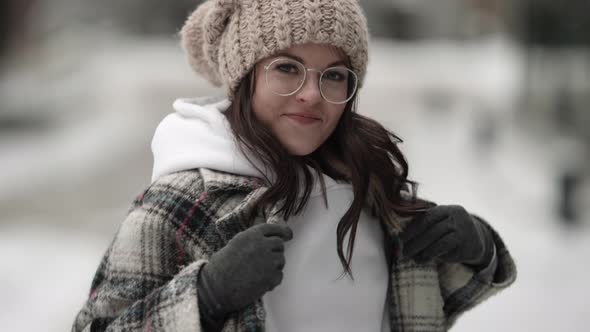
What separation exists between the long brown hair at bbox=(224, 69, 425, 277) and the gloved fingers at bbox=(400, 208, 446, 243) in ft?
0.09

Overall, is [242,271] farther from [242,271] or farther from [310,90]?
[310,90]

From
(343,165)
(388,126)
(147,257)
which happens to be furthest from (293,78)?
(388,126)

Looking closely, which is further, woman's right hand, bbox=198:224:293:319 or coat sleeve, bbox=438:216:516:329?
coat sleeve, bbox=438:216:516:329

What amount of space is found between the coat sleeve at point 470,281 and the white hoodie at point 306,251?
192 mm

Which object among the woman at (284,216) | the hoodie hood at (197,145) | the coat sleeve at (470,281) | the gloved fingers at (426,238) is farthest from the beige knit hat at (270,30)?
the coat sleeve at (470,281)

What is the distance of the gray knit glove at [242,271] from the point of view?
1295 mm

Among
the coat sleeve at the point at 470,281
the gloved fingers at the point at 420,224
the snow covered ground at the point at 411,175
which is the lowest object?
the snow covered ground at the point at 411,175

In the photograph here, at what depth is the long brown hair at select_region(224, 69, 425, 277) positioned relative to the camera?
1506mm

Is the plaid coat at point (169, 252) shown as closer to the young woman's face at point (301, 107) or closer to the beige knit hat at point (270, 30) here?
the young woman's face at point (301, 107)

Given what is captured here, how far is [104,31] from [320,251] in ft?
71.2

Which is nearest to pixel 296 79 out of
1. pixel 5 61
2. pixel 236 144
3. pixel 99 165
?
pixel 236 144

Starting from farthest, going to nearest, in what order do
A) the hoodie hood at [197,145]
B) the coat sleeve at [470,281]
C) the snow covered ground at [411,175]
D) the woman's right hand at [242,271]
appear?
1. the snow covered ground at [411,175]
2. the coat sleeve at [470,281]
3. the hoodie hood at [197,145]
4. the woman's right hand at [242,271]

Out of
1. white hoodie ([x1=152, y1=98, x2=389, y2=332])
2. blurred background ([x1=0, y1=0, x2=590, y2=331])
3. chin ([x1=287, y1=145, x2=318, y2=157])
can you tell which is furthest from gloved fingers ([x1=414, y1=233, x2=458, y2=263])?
blurred background ([x1=0, y1=0, x2=590, y2=331])

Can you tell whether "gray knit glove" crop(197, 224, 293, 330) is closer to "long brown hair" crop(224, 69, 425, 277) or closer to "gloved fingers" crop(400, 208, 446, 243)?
"long brown hair" crop(224, 69, 425, 277)
